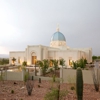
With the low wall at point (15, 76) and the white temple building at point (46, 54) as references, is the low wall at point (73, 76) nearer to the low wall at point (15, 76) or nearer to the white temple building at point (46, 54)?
the low wall at point (15, 76)

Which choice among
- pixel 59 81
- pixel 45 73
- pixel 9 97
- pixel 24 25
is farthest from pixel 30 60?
pixel 9 97

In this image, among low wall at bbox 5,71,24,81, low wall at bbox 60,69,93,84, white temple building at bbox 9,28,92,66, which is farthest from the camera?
white temple building at bbox 9,28,92,66

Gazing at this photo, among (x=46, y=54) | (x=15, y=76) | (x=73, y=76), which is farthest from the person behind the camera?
(x=46, y=54)

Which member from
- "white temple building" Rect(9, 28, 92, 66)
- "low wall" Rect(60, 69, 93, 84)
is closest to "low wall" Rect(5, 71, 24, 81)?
"low wall" Rect(60, 69, 93, 84)

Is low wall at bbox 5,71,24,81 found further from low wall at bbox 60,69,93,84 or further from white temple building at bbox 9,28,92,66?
white temple building at bbox 9,28,92,66

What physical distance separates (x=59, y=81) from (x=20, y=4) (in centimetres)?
1512

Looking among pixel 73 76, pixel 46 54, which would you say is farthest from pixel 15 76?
pixel 46 54

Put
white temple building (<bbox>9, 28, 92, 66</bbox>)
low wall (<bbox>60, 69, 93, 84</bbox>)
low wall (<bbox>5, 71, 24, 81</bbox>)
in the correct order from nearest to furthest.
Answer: low wall (<bbox>60, 69, 93, 84</bbox>), low wall (<bbox>5, 71, 24, 81</bbox>), white temple building (<bbox>9, 28, 92, 66</bbox>)

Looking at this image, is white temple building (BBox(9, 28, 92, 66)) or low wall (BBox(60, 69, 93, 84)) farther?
white temple building (BBox(9, 28, 92, 66))

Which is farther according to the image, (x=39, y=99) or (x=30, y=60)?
(x=30, y=60)

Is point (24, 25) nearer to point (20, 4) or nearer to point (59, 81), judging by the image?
point (20, 4)

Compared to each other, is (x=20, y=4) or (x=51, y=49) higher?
(x=20, y=4)

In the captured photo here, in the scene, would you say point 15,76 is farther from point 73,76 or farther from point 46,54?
point 46,54

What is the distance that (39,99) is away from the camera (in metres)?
9.64
